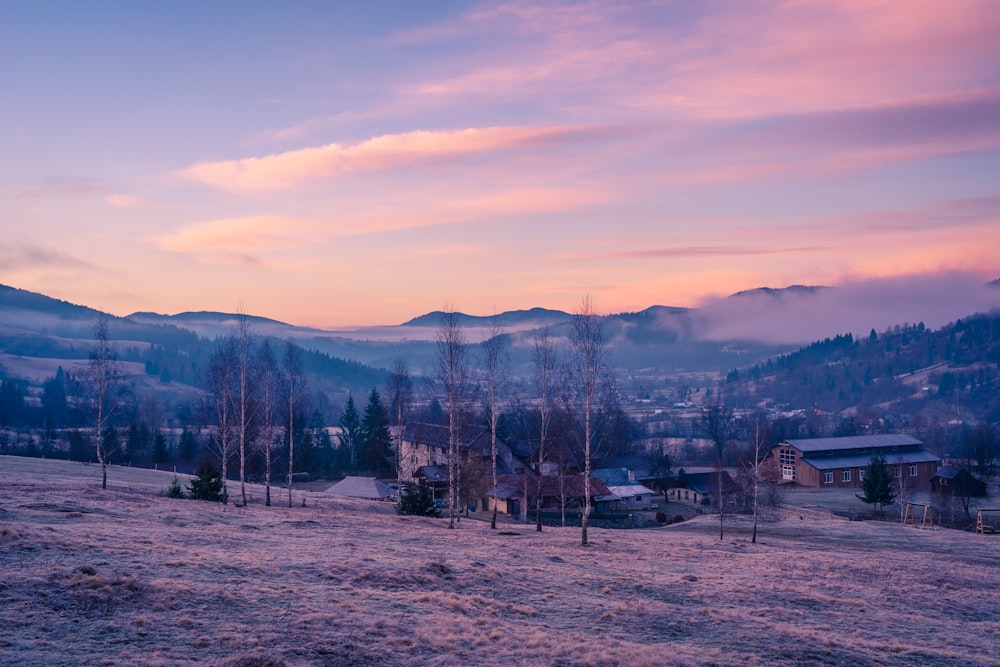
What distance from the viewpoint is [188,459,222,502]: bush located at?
44531 millimetres

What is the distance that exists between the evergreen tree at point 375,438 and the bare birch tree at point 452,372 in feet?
184

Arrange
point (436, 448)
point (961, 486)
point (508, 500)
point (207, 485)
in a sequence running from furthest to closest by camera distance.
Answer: point (436, 448) < point (961, 486) < point (508, 500) < point (207, 485)

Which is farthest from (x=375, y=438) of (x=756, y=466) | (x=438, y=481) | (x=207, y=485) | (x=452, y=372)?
(x=756, y=466)

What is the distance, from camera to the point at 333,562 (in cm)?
2405

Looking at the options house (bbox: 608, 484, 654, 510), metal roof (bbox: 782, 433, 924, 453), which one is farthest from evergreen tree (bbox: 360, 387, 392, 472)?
metal roof (bbox: 782, 433, 924, 453)

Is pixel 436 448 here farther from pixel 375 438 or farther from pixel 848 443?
pixel 848 443

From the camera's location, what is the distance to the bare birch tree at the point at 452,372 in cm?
4328

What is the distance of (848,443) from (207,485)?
103 meters

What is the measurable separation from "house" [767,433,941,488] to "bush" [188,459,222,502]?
84.5 meters

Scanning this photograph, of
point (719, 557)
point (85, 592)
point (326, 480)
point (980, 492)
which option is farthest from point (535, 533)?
point (980, 492)

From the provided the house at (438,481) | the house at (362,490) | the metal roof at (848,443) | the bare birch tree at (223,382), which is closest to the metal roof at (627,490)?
the house at (438,481)

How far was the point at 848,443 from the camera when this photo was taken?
363 feet

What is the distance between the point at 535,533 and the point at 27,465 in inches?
1867

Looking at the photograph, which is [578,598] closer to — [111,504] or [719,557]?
[719,557]
